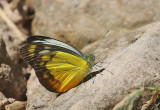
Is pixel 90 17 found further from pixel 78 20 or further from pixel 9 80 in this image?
pixel 9 80

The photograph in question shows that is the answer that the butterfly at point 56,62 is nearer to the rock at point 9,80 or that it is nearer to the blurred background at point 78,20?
the rock at point 9,80

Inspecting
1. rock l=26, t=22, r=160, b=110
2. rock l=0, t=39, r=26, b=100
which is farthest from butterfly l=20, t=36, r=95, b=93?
rock l=0, t=39, r=26, b=100

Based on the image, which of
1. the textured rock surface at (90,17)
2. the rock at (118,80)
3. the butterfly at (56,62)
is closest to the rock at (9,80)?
the rock at (118,80)

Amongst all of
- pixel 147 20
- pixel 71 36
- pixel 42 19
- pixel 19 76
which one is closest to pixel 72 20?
pixel 71 36

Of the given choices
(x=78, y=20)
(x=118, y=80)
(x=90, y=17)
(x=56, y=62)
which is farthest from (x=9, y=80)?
(x=90, y=17)

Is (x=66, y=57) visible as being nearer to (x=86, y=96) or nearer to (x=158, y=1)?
(x=86, y=96)

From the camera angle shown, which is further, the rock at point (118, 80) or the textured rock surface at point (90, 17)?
the textured rock surface at point (90, 17)
